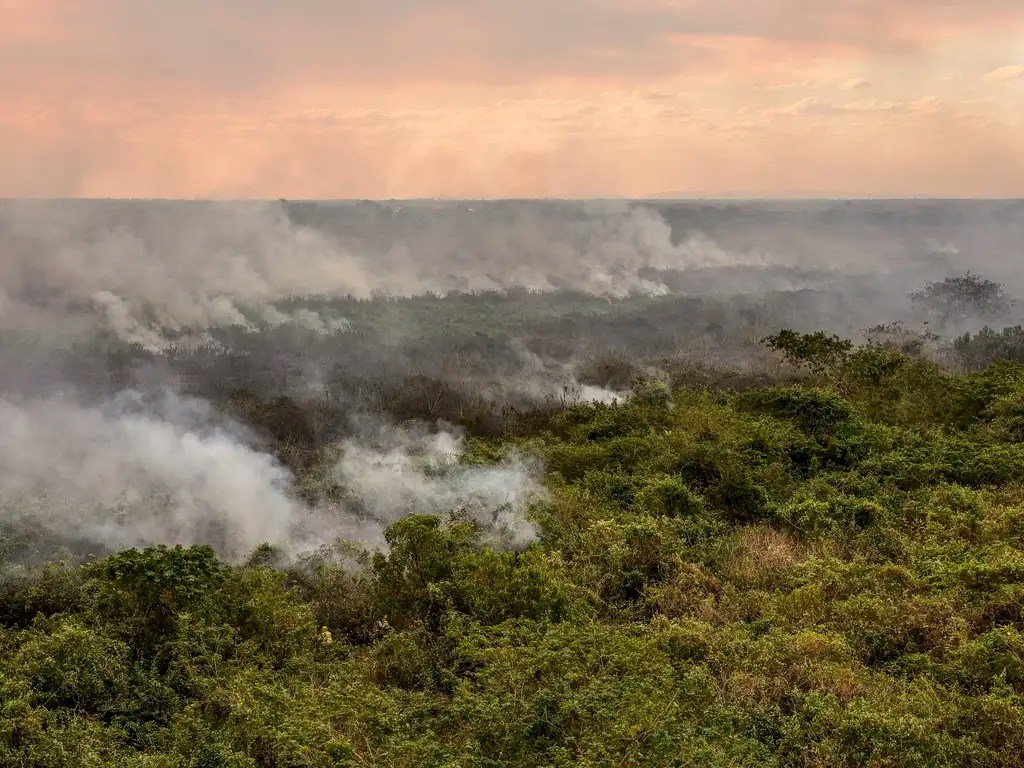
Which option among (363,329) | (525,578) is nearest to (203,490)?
(525,578)

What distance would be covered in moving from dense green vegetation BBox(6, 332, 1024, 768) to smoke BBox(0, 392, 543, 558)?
1.38 m

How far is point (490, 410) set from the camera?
37625mm

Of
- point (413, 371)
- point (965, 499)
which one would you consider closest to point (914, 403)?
point (965, 499)

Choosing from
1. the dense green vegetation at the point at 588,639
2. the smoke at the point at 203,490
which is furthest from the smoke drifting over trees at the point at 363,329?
the dense green vegetation at the point at 588,639

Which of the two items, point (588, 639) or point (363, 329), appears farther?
point (363, 329)

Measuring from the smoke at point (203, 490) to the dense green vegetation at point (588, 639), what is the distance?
4.52 ft

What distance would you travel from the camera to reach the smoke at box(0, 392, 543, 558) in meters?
18.5

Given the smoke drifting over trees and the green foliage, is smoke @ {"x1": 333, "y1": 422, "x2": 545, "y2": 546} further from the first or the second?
the green foliage

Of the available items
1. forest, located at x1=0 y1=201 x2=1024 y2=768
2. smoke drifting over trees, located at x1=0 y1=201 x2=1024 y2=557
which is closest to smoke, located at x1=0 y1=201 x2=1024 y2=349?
smoke drifting over trees, located at x1=0 y1=201 x2=1024 y2=557

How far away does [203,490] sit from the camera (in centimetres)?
1947

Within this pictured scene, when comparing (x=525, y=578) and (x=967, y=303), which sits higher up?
(x=967, y=303)

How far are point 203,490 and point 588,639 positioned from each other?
34.6ft

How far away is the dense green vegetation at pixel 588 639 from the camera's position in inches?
417

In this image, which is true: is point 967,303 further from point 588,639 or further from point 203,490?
point 588,639
